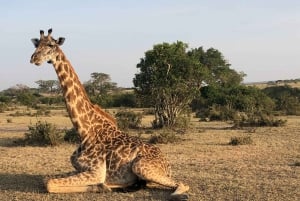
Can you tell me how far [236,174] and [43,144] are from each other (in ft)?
25.9

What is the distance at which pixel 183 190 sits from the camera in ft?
25.9

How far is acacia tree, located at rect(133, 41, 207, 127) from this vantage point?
22125 millimetres

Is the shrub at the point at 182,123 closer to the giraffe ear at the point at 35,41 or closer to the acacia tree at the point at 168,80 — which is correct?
the acacia tree at the point at 168,80

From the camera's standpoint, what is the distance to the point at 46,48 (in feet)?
27.8

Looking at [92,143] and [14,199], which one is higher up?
[92,143]

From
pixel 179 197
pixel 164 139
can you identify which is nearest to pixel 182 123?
pixel 164 139

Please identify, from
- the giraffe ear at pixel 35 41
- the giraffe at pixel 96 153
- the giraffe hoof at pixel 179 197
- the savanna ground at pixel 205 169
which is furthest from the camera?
the giraffe ear at pixel 35 41

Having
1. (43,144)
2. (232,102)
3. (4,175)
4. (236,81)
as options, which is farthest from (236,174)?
(236,81)

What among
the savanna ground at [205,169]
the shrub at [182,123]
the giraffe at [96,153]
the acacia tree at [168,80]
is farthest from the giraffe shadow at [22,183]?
the acacia tree at [168,80]

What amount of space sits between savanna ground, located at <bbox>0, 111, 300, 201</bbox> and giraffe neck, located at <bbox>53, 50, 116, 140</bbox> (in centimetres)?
126

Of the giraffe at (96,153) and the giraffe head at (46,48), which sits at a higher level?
the giraffe head at (46,48)

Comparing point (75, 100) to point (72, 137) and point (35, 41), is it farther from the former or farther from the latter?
point (72, 137)

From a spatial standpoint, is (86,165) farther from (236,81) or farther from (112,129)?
(236,81)

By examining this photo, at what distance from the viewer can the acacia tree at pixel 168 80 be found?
22125mm
